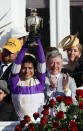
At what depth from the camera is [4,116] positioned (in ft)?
14.1

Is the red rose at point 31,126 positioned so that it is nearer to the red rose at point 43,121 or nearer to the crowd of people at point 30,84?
the red rose at point 43,121

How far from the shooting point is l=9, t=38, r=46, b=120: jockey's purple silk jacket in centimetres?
442

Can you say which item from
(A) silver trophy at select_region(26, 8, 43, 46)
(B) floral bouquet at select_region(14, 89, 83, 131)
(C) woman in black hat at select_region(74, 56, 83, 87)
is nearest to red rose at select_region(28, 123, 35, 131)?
(B) floral bouquet at select_region(14, 89, 83, 131)

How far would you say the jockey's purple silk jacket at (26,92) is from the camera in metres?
4.42

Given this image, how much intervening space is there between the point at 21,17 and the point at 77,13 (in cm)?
92

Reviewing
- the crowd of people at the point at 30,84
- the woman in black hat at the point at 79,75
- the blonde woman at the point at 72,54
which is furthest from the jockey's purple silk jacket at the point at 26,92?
the blonde woman at the point at 72,54

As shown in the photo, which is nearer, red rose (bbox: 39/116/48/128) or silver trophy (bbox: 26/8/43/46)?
red rose (bbox: 39/116/48/128)

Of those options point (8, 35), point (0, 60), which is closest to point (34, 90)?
point (0, 60)

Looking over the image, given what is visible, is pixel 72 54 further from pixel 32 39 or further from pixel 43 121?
pixel 43 121

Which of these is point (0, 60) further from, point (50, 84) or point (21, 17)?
point (21, 17)

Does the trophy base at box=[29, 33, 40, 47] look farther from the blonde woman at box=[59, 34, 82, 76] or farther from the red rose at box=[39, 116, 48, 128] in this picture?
the red rose at box=[39, 116, 48, 128]

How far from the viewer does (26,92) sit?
14.5ft

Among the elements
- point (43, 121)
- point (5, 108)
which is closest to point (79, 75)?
point (5, 108)

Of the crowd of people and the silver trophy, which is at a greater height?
the silver trophy
